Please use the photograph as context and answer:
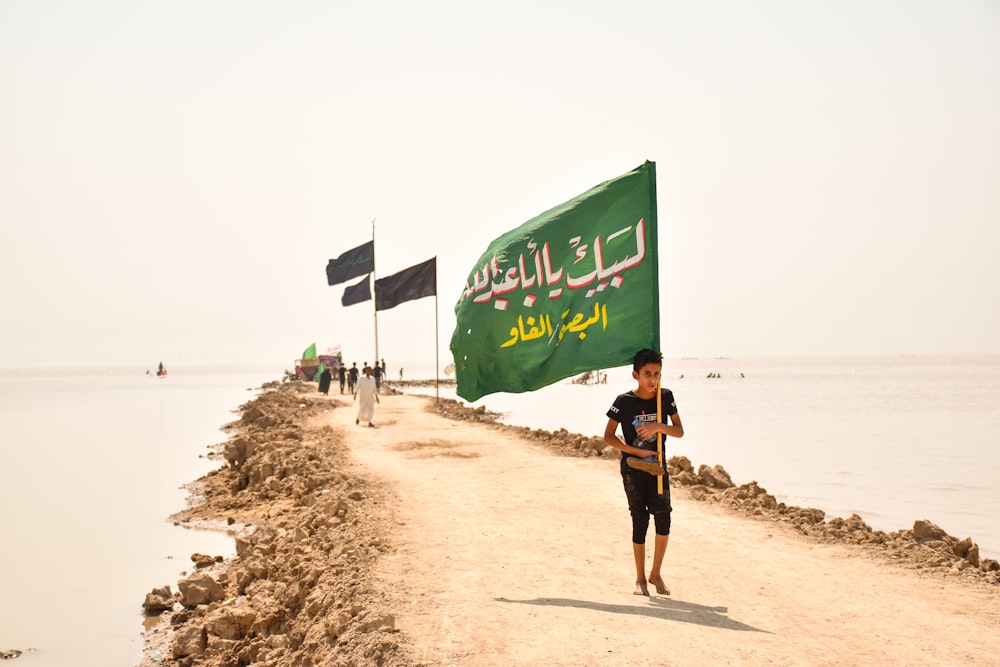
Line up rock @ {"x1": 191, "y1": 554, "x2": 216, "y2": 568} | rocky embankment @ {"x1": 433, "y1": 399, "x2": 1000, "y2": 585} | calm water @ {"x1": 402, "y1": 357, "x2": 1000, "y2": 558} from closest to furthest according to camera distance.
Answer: rocky embankment @ {"x1": 433, "y1": 399, "x2": 1000, "y2": 585} → rock @ {"x1": 191, "y1": 554, "x2": 216, "y2": 568} → calm water @ {"x1": 402, "y1": 357, "x2": 1000, "y2": 558}

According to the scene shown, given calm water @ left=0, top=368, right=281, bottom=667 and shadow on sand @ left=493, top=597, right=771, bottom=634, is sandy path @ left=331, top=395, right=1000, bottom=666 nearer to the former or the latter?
shadow on sand @ left=493, top=597, right=771, bottom=634

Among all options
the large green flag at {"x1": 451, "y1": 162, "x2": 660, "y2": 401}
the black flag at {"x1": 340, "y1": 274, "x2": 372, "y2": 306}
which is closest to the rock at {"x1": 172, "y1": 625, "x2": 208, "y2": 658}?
the large green flag at {"x1": 451, "y1": 162, "x2": 660, "y2": 401}

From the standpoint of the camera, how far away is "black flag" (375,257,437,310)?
29.1 meters

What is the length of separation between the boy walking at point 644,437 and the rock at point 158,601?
227 inches

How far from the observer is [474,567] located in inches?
325

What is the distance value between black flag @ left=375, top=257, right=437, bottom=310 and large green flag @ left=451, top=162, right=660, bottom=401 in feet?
64.6

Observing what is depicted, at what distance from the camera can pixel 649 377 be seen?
6.89 m

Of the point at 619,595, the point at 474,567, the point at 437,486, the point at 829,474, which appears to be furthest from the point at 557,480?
the point at 829,474

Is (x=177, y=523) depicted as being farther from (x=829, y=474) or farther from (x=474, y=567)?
(x=829, y=474)

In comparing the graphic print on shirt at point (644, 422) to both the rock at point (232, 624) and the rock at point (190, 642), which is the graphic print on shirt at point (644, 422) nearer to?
the rock at point (232, 624)

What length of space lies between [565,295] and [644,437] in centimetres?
202

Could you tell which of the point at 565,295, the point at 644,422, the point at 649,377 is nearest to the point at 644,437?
the point at 644,422

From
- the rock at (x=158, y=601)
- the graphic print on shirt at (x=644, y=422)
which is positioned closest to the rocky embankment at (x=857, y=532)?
the graphic print on shirt at (x=644, y=422)

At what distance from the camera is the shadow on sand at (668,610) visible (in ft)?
21.0
